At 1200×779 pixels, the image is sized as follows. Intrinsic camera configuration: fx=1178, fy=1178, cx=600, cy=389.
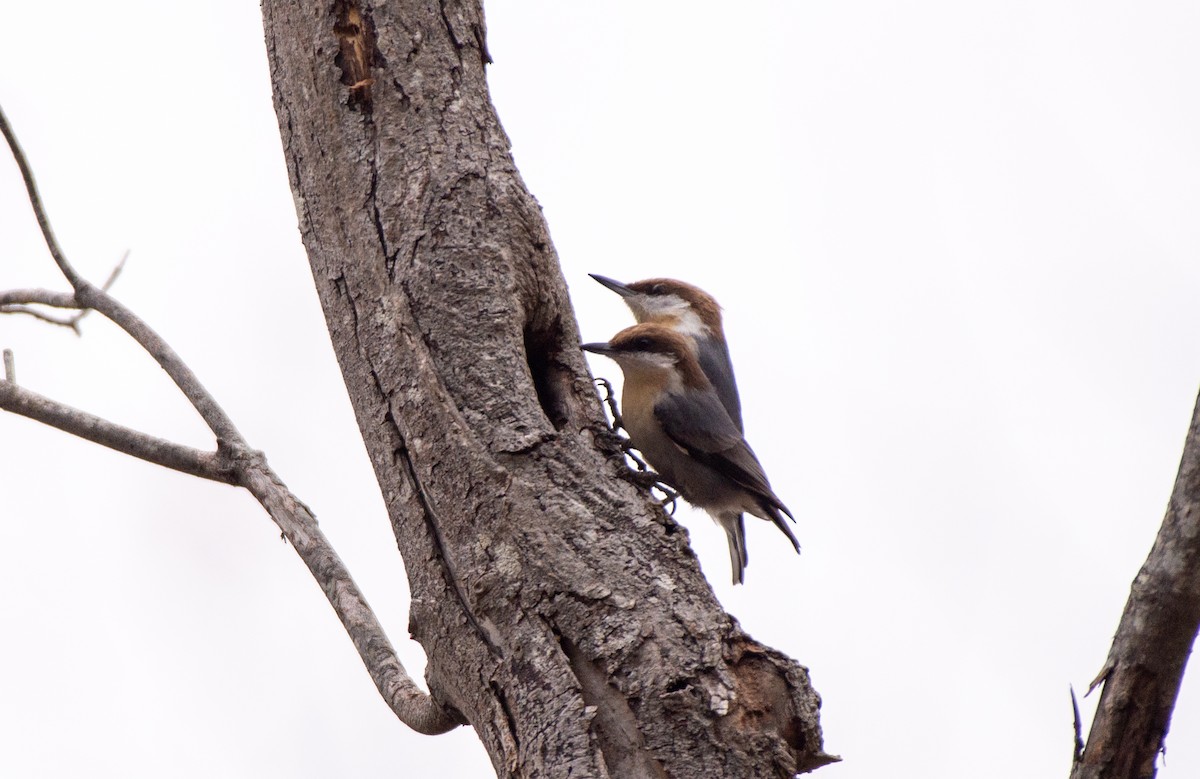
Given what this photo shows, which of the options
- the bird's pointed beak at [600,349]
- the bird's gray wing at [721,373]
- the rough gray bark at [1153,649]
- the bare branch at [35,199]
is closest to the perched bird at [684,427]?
the bird's pointed beak at [600,349]

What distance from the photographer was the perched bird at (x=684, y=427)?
13.2 feet

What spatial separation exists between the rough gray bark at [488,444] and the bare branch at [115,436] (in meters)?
0.53

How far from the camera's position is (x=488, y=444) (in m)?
2.17

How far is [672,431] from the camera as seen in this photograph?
4137mm

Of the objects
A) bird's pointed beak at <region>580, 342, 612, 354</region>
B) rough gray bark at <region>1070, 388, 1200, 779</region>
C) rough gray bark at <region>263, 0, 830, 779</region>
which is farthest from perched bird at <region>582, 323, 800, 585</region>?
rough gray bark at <region>1070, 388, 1200, 779</region>

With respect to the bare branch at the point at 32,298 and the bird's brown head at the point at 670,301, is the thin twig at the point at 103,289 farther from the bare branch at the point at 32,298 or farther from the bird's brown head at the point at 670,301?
the bird's brown head at the point at 670,301

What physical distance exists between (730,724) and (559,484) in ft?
1.78

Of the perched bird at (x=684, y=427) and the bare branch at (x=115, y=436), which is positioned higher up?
the perched bird at (x=684, y=427)

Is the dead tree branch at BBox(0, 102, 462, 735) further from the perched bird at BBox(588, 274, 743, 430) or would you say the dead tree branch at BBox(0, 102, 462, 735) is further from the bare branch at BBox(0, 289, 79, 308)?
the perched bird at BBox(588, 274, 743, 430)

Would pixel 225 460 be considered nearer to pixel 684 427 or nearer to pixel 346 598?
pixel 346 598

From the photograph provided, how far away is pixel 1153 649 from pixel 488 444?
114 centimetres

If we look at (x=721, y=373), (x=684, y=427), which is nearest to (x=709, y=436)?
(x=684, y=427)

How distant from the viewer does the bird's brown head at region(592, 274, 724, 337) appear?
5.47 meters

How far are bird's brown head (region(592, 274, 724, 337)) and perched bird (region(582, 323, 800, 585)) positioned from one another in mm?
1240
